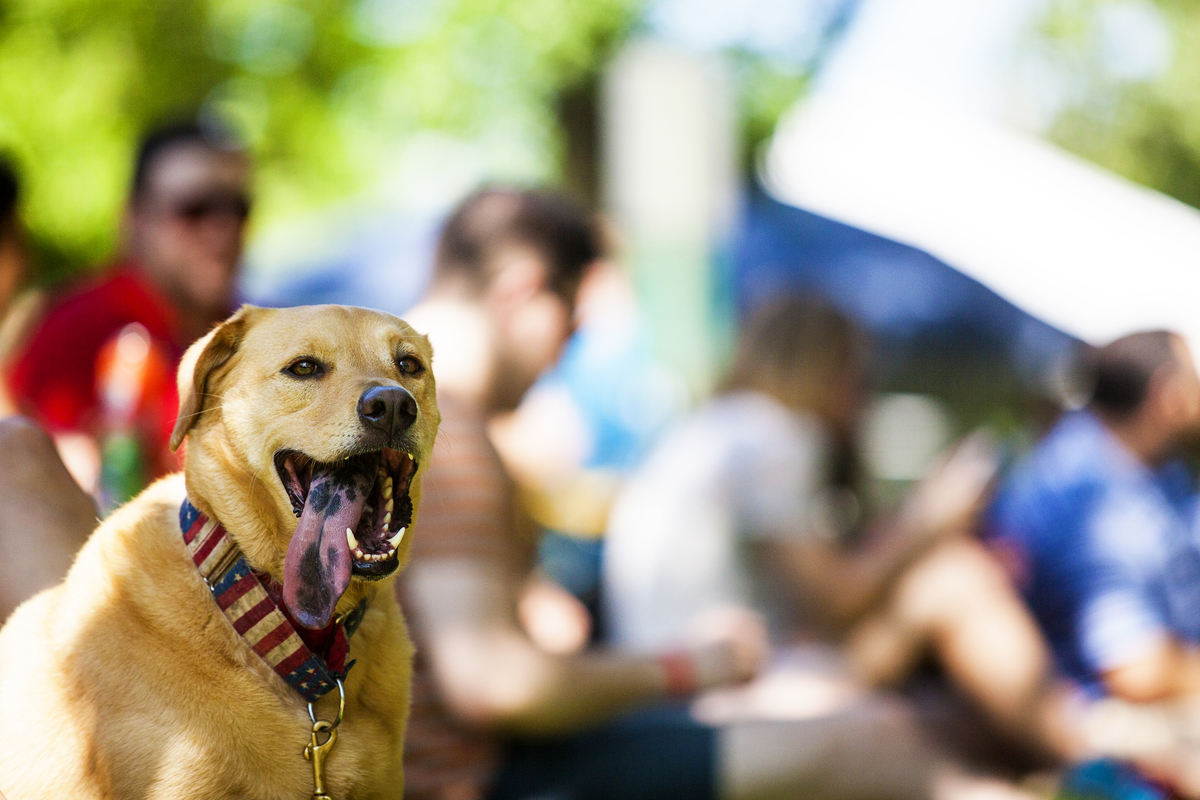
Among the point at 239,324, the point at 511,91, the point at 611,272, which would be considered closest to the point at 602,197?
the point at 511,91

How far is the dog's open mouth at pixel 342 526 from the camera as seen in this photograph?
1.12 meters

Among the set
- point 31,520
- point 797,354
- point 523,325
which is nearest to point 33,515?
point 31,520

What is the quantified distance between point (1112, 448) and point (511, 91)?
10.2 metres

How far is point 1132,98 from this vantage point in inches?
985

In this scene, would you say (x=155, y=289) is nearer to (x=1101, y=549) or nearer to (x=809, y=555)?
(x=809, y=555)

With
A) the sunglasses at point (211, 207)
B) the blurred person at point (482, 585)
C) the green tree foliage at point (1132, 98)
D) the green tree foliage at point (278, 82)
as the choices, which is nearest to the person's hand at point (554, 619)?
the blurred person at point (482, 585)

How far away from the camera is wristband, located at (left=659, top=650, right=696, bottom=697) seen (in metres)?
2.98

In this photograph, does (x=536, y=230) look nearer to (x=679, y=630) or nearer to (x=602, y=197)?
(x=679, y=630)

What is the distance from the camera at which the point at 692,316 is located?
22.2 ft

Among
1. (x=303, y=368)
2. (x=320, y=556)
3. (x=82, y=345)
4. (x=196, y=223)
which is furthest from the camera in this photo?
(x=196, y=223)

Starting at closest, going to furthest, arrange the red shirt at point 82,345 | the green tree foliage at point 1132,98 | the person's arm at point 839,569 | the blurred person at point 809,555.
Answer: the red shirt at point 82,345
the blurred person at point 809,555
the person's arm at point 839,569
the green tree foliage at point 1132,98

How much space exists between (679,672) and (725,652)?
0.18m

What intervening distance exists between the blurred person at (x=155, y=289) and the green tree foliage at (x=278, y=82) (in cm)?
734

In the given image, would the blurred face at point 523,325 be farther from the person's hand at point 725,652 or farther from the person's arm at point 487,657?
the person's hand at point 725,652
